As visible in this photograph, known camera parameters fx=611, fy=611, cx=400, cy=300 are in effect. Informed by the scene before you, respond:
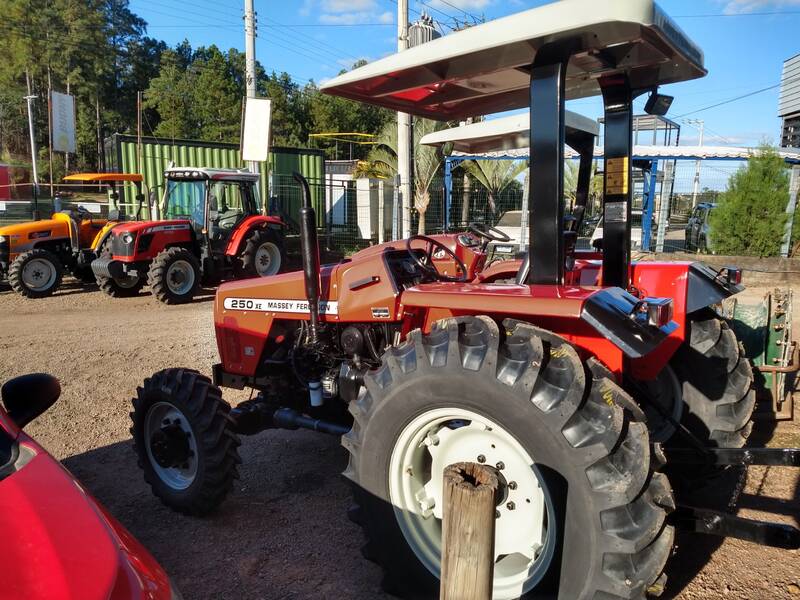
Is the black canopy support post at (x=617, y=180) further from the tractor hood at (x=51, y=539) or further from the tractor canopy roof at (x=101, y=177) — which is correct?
the tractor canopy roof at (x=101, y=177)

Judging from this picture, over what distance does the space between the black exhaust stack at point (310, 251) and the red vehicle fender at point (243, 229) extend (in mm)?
8093

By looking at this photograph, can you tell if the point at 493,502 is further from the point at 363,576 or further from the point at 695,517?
the point at 363,576

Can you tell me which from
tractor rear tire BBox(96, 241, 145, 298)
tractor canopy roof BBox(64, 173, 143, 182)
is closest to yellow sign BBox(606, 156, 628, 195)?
tractor rear tire BBox(96, 241, 145, 298)

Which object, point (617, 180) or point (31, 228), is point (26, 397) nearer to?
point (617, 180)

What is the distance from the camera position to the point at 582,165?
150 inches

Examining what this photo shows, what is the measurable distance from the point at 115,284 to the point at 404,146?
5.77m

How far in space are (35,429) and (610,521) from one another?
174 inches

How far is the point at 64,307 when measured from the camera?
9938 mm

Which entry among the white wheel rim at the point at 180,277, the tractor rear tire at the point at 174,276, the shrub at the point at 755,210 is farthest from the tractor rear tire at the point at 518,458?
the shrub at the point at 755,210

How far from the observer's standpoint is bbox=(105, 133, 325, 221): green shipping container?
16.2 metres

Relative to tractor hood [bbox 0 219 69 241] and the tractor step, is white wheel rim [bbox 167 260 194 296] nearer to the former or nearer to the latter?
tractor hood [bbox 0 219 69 241]

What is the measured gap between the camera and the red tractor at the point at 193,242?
10242 millimetres

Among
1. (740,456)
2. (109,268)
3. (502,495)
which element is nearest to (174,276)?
(109,268)

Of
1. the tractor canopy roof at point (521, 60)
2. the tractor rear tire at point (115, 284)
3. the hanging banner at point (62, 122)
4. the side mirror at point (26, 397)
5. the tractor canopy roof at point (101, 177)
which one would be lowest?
the tractor rear tire at point (115, 284)
